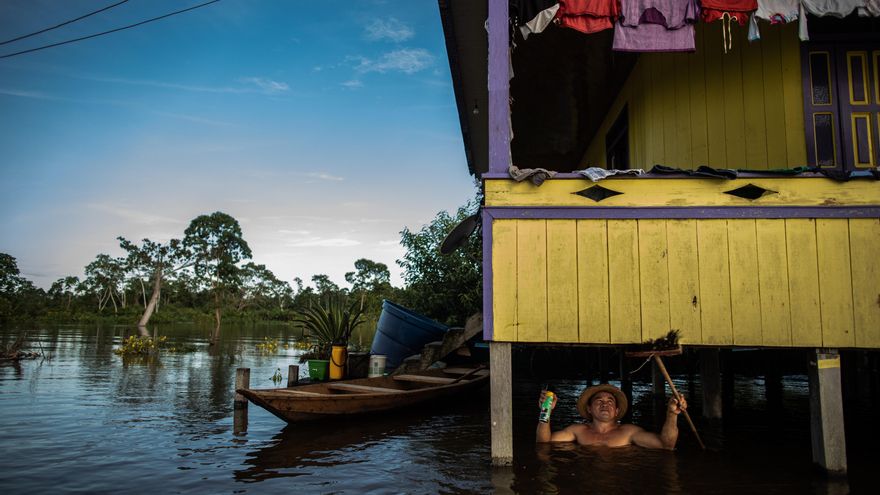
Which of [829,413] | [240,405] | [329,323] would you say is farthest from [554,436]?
[329,323]

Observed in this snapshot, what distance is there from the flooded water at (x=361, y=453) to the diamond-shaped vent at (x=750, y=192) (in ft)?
8.04

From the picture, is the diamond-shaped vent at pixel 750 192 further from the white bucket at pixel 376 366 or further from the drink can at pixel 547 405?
the white bucket at pixel 376 366

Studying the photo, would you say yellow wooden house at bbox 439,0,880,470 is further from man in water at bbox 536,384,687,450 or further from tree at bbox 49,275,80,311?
tree at bbox 49,275,80,311

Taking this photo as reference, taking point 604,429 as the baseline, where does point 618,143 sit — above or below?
above

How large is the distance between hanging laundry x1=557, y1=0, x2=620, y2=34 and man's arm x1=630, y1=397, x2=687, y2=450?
3651mm

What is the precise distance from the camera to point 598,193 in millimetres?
4973

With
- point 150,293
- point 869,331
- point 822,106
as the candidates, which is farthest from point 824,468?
point 150,293

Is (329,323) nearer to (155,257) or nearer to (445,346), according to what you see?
(445,346)

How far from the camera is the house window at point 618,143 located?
928cm

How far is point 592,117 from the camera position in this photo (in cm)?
1079

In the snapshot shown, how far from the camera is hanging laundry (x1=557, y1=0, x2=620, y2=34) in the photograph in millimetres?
5375

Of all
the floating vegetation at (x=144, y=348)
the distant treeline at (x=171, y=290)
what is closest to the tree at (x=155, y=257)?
the distant treeline at (x=171, y=290)

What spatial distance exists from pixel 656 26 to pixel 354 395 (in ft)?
18.0

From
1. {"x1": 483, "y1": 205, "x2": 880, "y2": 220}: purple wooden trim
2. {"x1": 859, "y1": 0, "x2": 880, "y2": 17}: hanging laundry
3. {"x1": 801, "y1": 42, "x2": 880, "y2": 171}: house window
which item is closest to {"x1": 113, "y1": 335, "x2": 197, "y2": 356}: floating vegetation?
{"x1": 483, "y1": 205, "x2": 880, "y2": 220}: purple wooden trim
